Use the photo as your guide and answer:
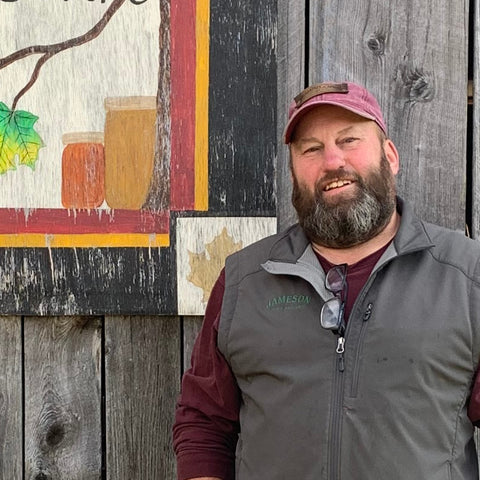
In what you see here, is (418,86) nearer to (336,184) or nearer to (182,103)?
(336,184)

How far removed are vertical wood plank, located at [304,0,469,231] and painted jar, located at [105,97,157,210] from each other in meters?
0.43

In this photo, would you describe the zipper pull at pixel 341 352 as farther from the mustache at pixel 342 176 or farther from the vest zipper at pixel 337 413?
the mustache at pixel 342 176

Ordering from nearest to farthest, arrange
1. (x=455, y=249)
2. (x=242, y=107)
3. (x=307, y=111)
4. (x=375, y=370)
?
(x=375, y=370), (x=455, y=249), (x=307, y=111), (x=242, y=107)

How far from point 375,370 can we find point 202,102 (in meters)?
0.83

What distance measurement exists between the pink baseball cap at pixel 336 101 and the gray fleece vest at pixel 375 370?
0.25 metres

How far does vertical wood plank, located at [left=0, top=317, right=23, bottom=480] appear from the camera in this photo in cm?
208

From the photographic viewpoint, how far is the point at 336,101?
170 cm

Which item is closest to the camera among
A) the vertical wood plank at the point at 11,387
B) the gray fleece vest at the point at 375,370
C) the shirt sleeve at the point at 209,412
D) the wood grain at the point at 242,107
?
the gray fleece vest at the point at 375,370

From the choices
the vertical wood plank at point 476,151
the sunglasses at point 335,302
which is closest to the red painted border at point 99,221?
the sunglasses at point 335,302

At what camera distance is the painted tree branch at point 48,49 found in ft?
6.52

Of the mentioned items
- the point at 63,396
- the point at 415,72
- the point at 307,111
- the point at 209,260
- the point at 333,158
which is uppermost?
the point at 415,72

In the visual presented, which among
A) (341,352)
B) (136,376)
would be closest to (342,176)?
(341,352)

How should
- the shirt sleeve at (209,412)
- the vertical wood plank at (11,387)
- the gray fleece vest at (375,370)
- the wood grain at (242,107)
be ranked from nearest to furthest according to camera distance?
1. the gray fleece vest at (375,370)
2. the shirt sleeve at (209,412)
3. the wood grain at (242,107)
4. the vertical wood plank at (11,387)

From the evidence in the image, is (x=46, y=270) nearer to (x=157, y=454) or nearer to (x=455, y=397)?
(x=157, y=454)
